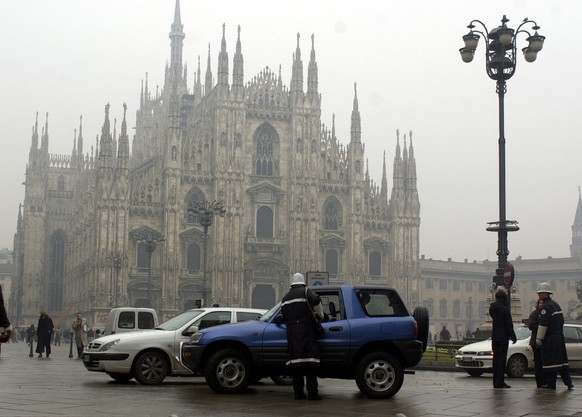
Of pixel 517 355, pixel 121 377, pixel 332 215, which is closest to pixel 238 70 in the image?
pixel 332 215

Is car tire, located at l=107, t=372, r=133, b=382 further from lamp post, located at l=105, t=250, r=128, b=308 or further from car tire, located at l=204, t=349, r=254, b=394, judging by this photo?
lamp post, located at l=105, t=250, r=128, b=308

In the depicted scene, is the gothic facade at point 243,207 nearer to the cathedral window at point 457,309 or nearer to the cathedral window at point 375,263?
the cathedral window at point 375,263

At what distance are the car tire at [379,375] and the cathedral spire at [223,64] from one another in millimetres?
53307

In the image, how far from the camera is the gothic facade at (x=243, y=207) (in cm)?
6119

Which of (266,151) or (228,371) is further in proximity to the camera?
(266,151)

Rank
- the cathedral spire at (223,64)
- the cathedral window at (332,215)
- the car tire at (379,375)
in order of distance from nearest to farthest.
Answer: the car tire at (379,375) → the cathedral spire at (223,64) → the cathedral window at (332,215)

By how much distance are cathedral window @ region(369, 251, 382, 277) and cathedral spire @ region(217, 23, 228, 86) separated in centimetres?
1685

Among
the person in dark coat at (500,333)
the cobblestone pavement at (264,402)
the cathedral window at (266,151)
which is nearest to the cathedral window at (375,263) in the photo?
the cathedral window at (266,151)

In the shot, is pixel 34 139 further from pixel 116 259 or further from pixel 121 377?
pixel 121 377

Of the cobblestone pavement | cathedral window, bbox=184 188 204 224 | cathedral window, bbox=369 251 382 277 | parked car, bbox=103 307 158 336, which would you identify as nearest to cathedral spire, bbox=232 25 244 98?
cathedral window, bbox=184 188 204 224

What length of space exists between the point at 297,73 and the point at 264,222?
446 inches

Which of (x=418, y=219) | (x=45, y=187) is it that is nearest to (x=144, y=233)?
(x=418, y=219)

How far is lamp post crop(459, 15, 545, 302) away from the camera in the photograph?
2123 centimetres

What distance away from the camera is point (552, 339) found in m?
14.1
